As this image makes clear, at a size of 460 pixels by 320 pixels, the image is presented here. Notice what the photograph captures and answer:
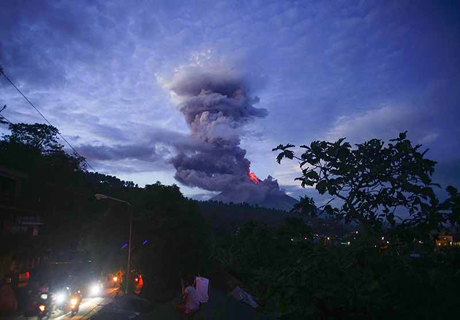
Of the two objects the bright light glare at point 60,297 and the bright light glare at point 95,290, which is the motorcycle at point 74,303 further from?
the bright light glare at point 95,290

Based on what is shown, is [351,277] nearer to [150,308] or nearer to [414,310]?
[414,310]

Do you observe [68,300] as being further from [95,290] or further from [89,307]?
[95,290]

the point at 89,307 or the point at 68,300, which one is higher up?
the point at 68,300

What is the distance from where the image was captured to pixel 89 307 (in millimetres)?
19062

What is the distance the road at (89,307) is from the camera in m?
16.0

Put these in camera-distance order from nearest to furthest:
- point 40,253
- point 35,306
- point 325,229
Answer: point 325,229
point 35,306
point 40,253

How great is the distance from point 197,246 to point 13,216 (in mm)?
16280

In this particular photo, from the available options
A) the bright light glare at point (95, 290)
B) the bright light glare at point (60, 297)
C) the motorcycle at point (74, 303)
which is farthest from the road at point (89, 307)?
the bright light glare at point (60, 297)

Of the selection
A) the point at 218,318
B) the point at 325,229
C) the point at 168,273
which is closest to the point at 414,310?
the point at 325,229

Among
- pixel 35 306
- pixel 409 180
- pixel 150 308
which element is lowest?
pixel 150 308

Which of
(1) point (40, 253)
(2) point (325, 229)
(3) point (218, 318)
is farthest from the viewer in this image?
(1) point (40, 253)

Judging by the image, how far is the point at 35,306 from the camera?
1474 cm

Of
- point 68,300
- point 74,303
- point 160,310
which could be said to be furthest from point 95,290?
point 160,310

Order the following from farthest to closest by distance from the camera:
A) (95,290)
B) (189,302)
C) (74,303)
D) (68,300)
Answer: (95,290)
(74,303)
(68,300)
(189,302)
